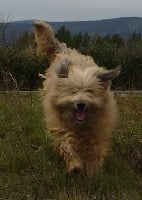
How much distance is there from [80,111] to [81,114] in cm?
4

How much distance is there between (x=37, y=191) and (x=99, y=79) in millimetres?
1683

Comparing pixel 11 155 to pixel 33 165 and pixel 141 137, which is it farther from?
pixel 141 137

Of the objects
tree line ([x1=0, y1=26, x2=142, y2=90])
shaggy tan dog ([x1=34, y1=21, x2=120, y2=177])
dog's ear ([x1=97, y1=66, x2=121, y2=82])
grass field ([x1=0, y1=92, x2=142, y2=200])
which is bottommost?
tree line ([x1=0, y1=26, x2=142, y2=90])

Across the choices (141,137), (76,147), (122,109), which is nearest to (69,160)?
(76,147)

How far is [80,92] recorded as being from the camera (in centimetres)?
702

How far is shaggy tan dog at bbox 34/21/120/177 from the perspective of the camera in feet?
23.2

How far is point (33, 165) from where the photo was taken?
728 centimetres

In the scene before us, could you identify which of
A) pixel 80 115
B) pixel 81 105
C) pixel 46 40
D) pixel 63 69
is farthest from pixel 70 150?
pixel 46 40

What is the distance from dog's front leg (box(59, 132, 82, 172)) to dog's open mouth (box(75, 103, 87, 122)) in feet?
1.04

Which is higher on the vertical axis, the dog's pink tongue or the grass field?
the dog's pink tongue

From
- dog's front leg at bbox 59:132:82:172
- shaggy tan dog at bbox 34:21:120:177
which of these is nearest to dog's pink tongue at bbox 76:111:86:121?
shaggy tan dog at bbox 34:21:120:177

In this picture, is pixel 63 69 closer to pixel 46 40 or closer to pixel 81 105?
pixel 81 105

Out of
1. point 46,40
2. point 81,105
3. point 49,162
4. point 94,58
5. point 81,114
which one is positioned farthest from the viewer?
A: point 94,58

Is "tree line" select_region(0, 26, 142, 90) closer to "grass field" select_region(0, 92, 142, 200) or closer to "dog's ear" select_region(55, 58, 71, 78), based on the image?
"grass field" select_region(0, 92, 142, 200)
